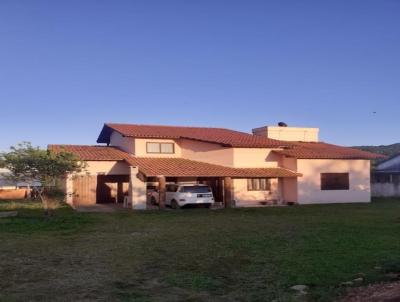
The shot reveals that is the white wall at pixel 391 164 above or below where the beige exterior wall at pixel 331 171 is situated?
above

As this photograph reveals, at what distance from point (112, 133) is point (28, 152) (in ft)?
48.5

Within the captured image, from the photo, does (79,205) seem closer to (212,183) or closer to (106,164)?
(106,164)

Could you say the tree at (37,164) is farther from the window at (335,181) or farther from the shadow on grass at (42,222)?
the window at (335,181)

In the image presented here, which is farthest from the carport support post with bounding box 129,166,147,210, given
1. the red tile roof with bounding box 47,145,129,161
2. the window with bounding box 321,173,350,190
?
the window with bounding box 321,173,350,190

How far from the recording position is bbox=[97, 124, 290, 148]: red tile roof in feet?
107

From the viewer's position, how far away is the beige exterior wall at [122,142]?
34.0 m

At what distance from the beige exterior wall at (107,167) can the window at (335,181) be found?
12.9 m

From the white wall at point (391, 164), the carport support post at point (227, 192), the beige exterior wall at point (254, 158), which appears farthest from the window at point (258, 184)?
the white wall at point (391, 164)

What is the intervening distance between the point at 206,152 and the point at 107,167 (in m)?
6.47

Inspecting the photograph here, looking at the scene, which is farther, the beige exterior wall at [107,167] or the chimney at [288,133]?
the chimney at [288,133]

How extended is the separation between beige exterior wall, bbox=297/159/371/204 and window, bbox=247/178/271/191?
79.8 inches

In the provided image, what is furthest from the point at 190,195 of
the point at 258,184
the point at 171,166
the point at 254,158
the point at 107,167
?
the point at 107,167

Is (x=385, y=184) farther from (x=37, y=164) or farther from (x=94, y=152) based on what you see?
(x=37, y=164)

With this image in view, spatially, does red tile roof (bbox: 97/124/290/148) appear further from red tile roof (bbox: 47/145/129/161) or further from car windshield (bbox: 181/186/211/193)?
car windshield (bbox: 181/186/211/193)
